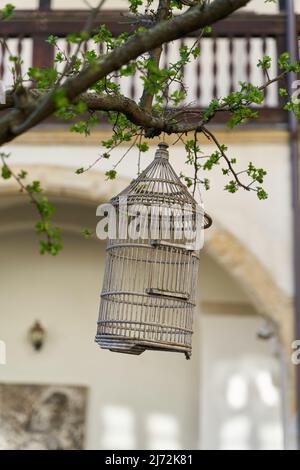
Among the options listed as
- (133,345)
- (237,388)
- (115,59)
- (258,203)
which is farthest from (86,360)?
(115,59)

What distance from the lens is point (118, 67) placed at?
7.97 feet

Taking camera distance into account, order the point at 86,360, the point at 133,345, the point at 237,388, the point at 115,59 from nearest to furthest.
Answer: the point at 115,59 → the point at 133,345 → the point at 237,388 → the point at 86,360

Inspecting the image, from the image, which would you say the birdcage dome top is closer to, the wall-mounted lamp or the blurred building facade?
the blurred building facade

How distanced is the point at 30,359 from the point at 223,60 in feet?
10.6

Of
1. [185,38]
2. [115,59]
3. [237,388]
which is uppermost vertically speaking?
[185,38]

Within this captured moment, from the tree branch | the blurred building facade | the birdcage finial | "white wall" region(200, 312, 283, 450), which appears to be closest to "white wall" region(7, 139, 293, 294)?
the blurred building facade

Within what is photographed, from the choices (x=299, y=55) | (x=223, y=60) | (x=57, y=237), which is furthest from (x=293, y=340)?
(x=57, y=237)

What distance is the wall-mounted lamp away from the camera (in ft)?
26.6

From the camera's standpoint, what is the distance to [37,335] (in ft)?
26.6

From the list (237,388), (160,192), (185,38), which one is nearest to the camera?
(160,192)

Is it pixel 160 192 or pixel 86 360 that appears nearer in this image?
pixel 160 192

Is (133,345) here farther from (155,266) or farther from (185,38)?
(185,38)

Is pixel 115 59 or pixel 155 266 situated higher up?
pixel 115 59

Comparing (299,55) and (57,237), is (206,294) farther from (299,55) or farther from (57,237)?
(57,237)
